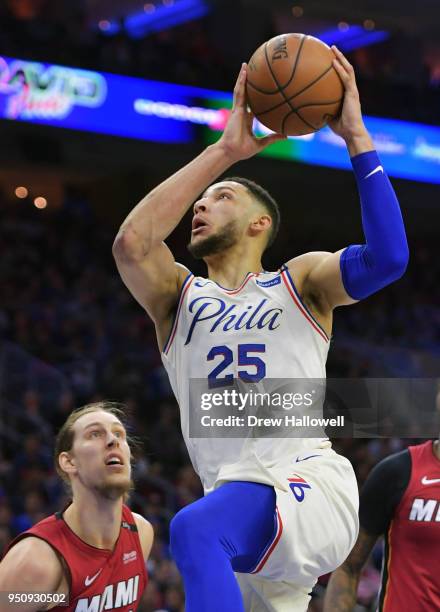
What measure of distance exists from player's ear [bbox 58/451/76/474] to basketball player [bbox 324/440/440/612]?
127 cm

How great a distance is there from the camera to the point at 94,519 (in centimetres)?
409

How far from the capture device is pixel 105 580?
13.0ft

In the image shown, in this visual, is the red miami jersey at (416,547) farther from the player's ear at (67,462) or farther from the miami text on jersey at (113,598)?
the player's ear at (67,462)

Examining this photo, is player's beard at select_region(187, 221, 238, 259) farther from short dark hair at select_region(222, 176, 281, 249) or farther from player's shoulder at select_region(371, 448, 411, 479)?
player's shoulder at select_region(371, 448, 411, 479)

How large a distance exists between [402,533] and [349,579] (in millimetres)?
335

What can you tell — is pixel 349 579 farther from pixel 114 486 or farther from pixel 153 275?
pixel 153 275

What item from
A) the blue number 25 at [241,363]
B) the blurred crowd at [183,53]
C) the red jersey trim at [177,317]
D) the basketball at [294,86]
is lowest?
the blue number 25 at [241,363]

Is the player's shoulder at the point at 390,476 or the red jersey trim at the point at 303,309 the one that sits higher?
A: the red jersey trim at the point at 303,309

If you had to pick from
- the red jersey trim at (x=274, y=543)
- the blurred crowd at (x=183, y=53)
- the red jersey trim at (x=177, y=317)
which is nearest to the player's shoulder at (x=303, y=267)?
the red jersey trim at (x=177, y=317)

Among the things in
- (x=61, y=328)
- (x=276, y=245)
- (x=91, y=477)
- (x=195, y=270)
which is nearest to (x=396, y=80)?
(x=276, y=245)

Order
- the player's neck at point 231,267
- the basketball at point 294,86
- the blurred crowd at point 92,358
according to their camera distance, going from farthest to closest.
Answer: the blurred crowd at point 92,358, the player's neck at point 231,267, the basketball at point 294,86

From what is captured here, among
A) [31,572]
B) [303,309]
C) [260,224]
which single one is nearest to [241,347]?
[303,309]

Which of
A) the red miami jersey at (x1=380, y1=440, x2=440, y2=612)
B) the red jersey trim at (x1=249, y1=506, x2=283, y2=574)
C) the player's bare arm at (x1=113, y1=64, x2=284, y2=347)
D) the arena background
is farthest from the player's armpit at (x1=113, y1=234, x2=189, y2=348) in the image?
the arena background

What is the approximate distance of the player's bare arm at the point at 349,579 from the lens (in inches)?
170
